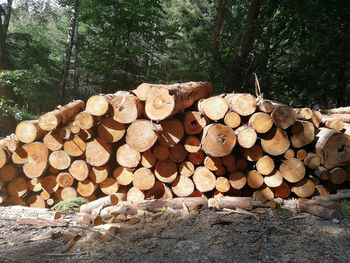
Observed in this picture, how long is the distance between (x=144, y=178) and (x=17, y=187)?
76.4 inches

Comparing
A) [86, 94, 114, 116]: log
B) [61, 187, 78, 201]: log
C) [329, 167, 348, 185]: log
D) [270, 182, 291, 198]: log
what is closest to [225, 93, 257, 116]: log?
[270, 182, 291, 198]: log

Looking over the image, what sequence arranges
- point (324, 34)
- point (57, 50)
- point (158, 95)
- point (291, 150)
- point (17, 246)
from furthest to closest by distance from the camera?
point (57, 50) < point (324, 34) < point (291, 150) < point (158, 95) < point (17, 246)

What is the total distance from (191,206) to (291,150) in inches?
64.2

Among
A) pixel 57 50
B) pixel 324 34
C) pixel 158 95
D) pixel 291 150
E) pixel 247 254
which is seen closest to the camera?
pixel 247 254

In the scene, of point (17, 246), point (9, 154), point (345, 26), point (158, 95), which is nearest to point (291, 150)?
point (158, 95)

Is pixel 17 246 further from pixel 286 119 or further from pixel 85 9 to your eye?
pixel 85 9

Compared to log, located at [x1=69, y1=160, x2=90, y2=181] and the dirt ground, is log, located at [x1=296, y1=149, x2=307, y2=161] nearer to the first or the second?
the dirt ground

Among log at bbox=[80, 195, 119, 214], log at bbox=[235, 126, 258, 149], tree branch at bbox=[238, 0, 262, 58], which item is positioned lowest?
log at bbox=[80, 195, 119, 214]

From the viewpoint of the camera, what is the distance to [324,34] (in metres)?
5.57

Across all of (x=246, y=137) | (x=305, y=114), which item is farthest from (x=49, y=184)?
(x=305, y=114)

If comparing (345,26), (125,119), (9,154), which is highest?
(345,26)

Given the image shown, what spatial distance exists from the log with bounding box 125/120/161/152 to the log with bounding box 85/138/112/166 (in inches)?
16.5

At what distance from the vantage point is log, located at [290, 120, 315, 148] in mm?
3230

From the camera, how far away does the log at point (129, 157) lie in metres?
3.29
